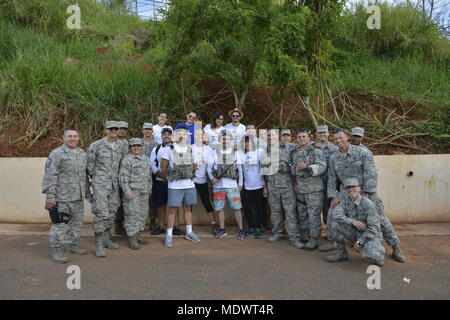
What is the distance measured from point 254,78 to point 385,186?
3.50m

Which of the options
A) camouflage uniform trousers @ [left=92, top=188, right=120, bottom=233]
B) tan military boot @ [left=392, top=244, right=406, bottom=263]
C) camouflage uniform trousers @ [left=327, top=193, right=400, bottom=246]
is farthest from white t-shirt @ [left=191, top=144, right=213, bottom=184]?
tan military boot @ [left=392, top=244, right=406, bottom=263]

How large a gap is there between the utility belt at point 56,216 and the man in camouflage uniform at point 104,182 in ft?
1.29

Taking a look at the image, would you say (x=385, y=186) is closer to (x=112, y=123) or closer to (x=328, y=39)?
(x=328, y=39)

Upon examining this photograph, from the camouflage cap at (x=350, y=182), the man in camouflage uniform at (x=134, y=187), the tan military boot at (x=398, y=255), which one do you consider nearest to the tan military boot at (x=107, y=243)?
the man in camouflage uniform at (x=134, y=187)

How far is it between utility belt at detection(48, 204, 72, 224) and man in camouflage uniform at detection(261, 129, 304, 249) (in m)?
2.89

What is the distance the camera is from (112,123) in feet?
18.0

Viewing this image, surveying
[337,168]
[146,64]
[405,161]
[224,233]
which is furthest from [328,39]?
[146,64]

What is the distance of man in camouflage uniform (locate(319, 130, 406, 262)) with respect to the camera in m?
5.00

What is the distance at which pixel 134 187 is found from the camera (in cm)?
554

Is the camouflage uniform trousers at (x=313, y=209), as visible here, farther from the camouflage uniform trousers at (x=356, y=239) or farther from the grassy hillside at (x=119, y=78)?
the grassy hillside at (x=119, y=78)

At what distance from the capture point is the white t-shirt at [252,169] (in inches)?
238

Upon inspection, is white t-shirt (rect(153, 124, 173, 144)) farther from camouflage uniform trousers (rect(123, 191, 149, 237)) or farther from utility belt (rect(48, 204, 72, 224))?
utility belt (rect(48, 204, 72, 224))

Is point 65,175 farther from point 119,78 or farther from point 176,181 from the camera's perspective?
point 119,78

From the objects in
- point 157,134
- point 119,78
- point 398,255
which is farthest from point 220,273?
point 119,78
